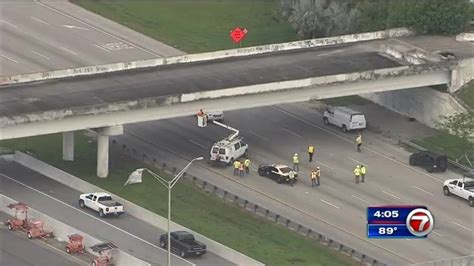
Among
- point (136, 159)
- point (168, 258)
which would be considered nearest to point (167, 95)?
point (136, 159)

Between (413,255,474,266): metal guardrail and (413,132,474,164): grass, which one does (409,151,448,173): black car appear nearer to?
(413,132,474,164): grass

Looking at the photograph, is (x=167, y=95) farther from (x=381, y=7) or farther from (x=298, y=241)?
(x=381, y=7)

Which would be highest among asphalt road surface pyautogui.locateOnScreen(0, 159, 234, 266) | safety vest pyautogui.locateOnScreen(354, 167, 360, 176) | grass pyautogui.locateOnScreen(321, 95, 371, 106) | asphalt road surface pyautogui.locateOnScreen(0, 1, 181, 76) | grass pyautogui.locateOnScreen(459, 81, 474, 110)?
grass pyautogui.locateOnScreen(459, 81, 474, 110)

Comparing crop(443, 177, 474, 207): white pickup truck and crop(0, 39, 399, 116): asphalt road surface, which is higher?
crop(0, 39, 399, 116): asphalt road surface

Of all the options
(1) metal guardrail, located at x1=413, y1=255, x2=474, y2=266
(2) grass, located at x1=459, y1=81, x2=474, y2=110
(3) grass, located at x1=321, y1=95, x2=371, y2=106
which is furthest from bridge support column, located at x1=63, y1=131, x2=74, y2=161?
(1) metal guardrail, located at x1=413, y1=255, x2=474, y2=266

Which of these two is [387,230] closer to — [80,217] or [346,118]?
[80,217]

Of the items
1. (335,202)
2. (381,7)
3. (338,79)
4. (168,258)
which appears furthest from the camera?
(381,7)
